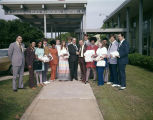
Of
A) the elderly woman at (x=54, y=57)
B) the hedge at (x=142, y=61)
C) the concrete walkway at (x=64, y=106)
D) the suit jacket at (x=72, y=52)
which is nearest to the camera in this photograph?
the concrete walkway at (x=64, y=106)

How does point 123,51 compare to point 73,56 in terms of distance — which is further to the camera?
point 73,56

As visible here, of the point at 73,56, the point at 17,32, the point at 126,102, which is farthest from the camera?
the point at 17,32

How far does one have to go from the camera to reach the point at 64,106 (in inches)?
215

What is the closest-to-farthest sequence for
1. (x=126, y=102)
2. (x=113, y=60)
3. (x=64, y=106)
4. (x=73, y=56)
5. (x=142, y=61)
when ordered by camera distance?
(x=64, y=106) < (x=126, y=102) < (x=113, y=60) < (x=73, y=56) < (x=142, y=61)

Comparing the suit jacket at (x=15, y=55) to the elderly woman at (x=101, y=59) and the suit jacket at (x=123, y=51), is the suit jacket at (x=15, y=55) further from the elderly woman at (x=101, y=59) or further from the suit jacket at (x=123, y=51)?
the suit jacket at (x=123, y=51)

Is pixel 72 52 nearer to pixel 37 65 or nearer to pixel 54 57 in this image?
pixel 54 57

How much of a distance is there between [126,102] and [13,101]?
3282mm

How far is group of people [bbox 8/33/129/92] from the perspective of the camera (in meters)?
7.32

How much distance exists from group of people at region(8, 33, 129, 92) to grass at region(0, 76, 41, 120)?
0.40m

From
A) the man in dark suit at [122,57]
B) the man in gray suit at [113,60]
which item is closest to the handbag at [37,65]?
the man in gray suit at [113,60]

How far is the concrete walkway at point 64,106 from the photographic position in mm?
4754

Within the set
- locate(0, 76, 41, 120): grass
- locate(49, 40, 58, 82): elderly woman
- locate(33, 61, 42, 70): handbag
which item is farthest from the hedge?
locate(0, 76, 41, 120): grass

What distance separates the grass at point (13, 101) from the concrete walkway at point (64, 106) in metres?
0.24

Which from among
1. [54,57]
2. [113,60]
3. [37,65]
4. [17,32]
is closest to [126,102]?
[113,60]
